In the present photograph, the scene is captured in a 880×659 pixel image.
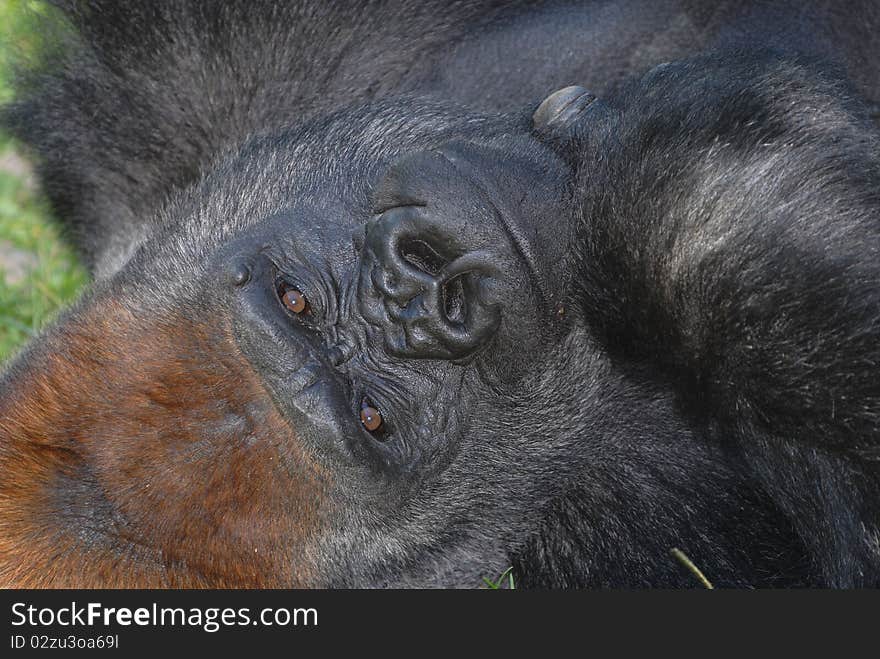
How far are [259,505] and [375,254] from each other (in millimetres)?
766

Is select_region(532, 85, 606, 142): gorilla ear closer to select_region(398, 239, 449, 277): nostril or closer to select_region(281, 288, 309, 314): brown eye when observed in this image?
select_region(398, 239, 449, 277): nostril

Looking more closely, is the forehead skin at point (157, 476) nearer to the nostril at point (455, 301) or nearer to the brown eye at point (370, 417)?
the brown eye at point (370, 417)

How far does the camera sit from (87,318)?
11.5 ft

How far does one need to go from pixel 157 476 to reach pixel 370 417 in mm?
595

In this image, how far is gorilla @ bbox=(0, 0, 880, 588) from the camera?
9.43 feet

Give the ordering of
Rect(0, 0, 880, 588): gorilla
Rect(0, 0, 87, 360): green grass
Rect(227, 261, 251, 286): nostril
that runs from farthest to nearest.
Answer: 1. Rect(0, 0, 87, 360): green grass
2. Rect(227, 261, 251, 286): nostril
3. Rect(0, 0, 880, 588): gorilla

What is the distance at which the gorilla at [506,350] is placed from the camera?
9.43 feet

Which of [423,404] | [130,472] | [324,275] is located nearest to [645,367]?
[423,404]

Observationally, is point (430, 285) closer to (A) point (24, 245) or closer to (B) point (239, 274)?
(B) point (239, 274)

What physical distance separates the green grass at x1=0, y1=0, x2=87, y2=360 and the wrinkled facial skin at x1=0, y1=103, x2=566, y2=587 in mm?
1310

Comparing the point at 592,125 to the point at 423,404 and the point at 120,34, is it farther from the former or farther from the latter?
the point at 120,34

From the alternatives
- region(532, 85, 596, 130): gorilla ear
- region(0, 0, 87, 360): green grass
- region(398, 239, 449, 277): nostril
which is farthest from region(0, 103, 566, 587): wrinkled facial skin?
region(0, 0, 87, 360): green grass

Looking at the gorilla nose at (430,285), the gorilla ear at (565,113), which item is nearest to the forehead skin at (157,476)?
the gorilla nose at (430,285)

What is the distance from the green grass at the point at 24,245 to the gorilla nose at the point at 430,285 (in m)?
1.84
